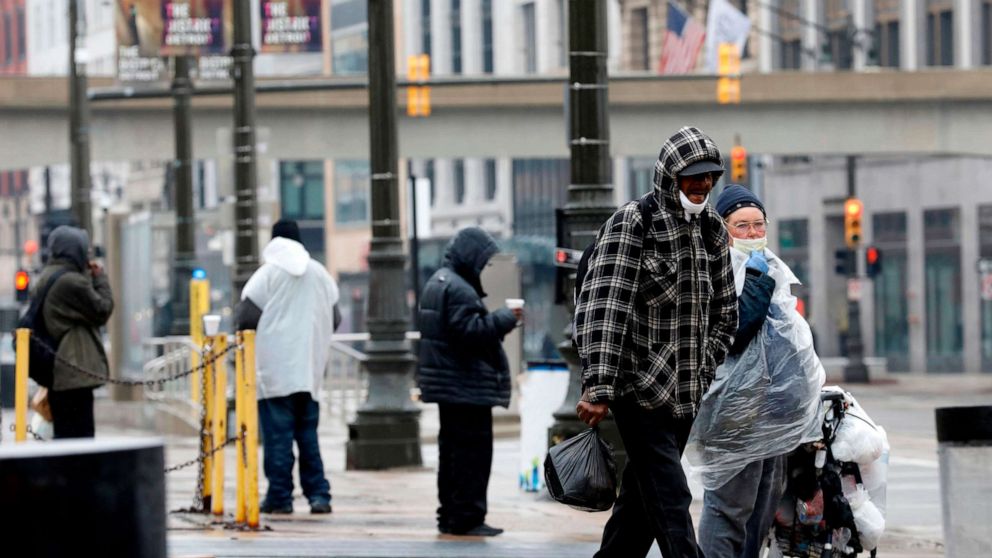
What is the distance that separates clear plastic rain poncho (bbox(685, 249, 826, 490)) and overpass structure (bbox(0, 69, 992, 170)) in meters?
32.4

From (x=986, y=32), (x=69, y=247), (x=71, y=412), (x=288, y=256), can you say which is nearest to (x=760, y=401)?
(x=288, y=256)

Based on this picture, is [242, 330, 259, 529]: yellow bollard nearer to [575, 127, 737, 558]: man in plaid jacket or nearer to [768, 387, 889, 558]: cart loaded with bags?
[768, 387, 889, 558]: cart loaded with bags

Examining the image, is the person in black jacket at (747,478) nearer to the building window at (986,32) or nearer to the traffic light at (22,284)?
the traffic light at (22,284)

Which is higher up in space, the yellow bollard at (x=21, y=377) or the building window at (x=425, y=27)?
the building window at (x=425, y=27)

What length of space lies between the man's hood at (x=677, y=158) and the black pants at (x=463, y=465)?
4.20m

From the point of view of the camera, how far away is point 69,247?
13.6 metres

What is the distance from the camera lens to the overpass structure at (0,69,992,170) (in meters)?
40.9

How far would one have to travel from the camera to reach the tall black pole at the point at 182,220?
31.2m

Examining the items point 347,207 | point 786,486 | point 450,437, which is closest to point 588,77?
point 450,437

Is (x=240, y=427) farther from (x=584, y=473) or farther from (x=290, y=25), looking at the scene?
(x=290, y=25)

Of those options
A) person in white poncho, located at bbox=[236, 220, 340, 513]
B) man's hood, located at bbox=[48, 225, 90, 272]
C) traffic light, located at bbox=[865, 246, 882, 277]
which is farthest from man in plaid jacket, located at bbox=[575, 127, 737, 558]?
traffic light, located at bbox=[865, 246, 882, 277]

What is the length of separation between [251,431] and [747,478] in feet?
14.4

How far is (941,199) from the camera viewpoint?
5894 cm

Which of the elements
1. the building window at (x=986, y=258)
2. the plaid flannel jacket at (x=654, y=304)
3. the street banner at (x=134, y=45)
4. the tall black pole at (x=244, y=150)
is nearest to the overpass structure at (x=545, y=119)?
the street banner at (x=134, y=45)
